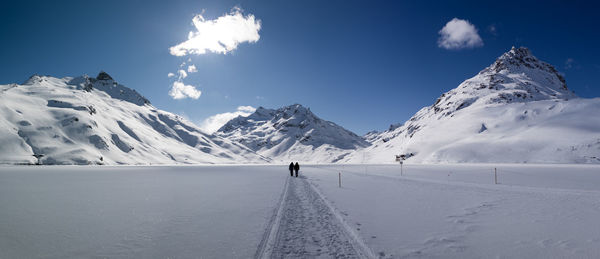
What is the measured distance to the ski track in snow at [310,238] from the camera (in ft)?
22.4

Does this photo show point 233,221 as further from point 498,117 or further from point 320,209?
point 498,117

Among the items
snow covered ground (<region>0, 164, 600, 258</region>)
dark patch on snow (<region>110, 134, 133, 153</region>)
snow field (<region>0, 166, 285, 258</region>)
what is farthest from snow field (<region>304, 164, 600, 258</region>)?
dark patch on snow (<region>110, 134, 133, 153</region>)

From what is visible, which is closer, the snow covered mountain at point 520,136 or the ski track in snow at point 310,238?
the ski track in snow at point 310,238

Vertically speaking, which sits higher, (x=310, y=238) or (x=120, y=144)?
(x=120, y=144)

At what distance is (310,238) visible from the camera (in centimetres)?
802

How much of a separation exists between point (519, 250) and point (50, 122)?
644 feet

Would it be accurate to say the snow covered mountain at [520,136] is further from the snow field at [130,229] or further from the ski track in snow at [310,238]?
the snow field at [130,229]

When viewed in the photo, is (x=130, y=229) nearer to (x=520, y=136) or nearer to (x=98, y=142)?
(x=520, y=136)

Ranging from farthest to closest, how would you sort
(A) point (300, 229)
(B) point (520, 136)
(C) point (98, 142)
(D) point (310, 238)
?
(C) point (98, 142), (B) point (520, 136), (A) point (300, 229), (D) point (310, 238)

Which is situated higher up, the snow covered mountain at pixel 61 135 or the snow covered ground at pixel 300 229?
the snow covered mountain at pixel 61 135

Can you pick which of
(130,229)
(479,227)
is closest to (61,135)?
(130,229)

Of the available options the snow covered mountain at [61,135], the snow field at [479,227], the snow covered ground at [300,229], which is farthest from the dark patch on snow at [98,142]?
the snow field at [479,227]

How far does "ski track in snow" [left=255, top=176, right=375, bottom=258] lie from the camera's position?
682cm

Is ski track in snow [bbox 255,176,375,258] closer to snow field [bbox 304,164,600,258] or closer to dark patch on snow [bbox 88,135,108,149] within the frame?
snow field [bbox 304,164,600,258]
